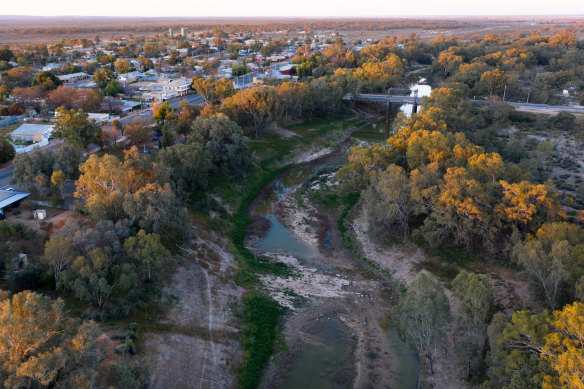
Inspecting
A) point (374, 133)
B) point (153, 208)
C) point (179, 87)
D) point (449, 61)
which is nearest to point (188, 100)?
point (179, 87)

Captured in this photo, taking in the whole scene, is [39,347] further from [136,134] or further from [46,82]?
[46,82]

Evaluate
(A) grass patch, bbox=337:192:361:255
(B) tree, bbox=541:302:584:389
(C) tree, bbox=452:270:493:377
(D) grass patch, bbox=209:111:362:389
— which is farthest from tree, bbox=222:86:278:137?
(B) tree, bbox=541:302:584:389

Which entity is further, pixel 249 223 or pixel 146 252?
pixel 249 223

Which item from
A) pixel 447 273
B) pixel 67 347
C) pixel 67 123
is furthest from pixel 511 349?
pixel 67 123

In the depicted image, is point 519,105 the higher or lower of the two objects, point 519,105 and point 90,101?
the lower

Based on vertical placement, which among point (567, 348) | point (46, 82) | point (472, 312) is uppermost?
point (46, 82)

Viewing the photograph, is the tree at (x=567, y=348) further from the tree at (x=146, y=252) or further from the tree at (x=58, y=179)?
the tree at (x=58, y=179)

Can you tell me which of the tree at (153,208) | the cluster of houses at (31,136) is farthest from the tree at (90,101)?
the tree at (153,208)

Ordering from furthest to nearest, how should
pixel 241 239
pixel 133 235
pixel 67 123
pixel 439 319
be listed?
pixel 67 123 < pixel 241 239 < pixel 133 235 < pixel 439 319

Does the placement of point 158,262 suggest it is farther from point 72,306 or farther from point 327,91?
point 327,91
